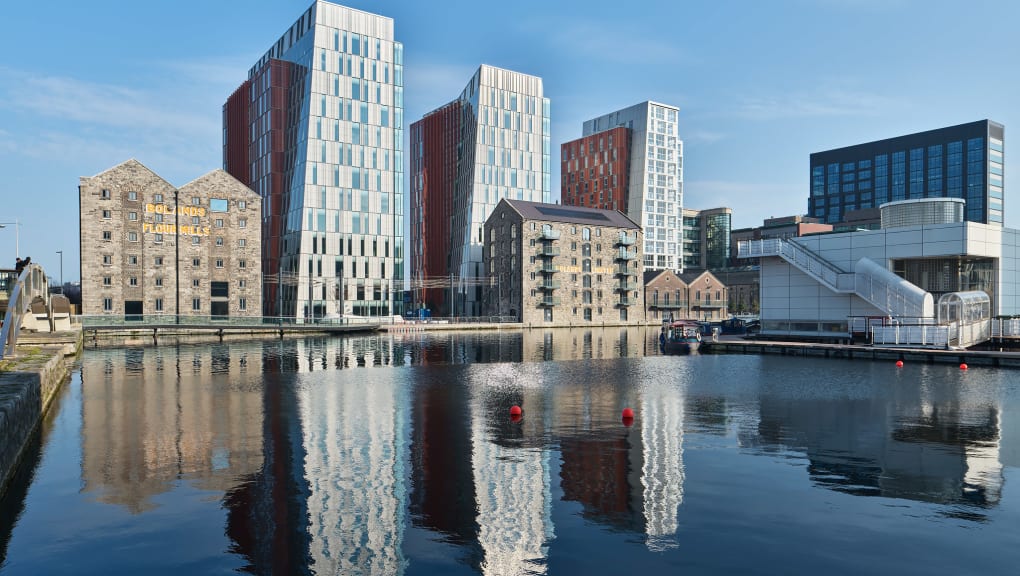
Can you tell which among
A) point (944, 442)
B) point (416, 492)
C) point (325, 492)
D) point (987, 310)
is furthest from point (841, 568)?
point (987, 310)

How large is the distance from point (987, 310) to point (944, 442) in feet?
145

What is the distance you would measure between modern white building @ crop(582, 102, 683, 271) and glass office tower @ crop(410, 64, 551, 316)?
119 ft

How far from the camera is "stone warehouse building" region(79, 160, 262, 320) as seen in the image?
9075cm

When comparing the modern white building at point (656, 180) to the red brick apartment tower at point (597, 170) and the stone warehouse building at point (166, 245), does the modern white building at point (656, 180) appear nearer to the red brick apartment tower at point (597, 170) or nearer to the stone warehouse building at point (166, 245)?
the red brick apartment tower at point (597, 170)

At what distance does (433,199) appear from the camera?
15912cm

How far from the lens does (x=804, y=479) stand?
18266 mm

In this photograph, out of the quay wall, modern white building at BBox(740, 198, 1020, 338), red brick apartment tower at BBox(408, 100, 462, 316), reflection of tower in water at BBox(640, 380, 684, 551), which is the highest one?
red brick apartment tower at BBox(408, 100, 462, 316)

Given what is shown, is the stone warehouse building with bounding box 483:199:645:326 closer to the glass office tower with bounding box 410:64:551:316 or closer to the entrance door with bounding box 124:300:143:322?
the glass office tower with bounding box 410:64:551:316

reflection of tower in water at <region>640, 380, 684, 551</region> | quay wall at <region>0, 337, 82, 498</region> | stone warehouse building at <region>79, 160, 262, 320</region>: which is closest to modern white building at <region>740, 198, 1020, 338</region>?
reflection of tower in water at <region>640, 380, 684, 551</region>

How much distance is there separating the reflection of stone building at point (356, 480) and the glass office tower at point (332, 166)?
259 feet

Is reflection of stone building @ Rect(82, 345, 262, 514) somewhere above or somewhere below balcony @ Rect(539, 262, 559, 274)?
below

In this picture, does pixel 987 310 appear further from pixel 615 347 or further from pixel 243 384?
pixel 243 384

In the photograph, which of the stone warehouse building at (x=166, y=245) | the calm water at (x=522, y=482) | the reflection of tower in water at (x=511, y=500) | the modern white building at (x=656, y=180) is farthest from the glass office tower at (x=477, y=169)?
the reflection of tower in water at (x=511, y=500)

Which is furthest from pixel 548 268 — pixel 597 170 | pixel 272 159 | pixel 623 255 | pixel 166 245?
pixel 597 170
